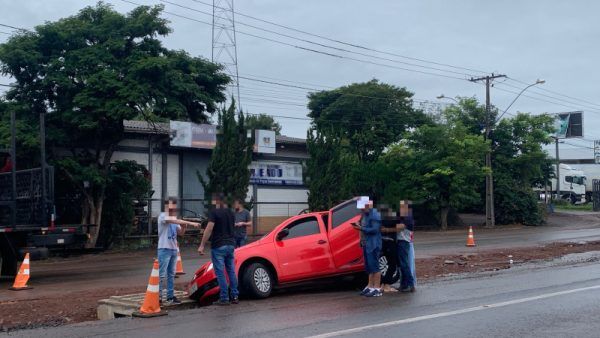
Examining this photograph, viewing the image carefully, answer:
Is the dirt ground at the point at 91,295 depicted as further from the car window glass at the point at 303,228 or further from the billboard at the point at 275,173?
the billboard at the point at 275,173

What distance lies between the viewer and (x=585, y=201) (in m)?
69.9

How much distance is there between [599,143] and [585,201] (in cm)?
1839

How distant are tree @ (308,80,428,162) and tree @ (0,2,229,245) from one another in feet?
68.7

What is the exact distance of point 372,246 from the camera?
37.4 ft

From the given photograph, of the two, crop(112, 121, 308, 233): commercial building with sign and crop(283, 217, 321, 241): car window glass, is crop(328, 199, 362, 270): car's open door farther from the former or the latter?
crop(112, 121, 308, 233): commercial building with sign

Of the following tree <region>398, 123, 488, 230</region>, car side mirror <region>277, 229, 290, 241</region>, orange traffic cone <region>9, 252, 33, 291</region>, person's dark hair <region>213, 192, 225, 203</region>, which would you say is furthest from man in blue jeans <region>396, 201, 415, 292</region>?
tree <region>398, 123, 488, 230</region>

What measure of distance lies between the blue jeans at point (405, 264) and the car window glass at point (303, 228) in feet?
5.04

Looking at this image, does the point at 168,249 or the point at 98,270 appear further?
the point at 98,270

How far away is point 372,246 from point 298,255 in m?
1.35

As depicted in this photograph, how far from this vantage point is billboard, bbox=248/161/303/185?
37.4 m

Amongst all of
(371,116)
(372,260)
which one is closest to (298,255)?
(372,260)

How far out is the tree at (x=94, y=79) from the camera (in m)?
23.6

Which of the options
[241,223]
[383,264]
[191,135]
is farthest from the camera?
[191,135]

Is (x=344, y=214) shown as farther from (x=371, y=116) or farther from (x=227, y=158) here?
(x=371, y=116)
